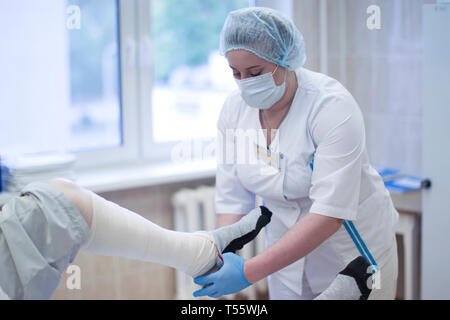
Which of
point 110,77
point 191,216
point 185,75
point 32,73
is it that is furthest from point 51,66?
point 191,216

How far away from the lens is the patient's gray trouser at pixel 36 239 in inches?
46.3

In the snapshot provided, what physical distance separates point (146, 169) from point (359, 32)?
1.13 meters

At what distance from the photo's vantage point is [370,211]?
1.57 metres

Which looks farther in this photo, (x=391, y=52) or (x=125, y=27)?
(x=125, y=27)

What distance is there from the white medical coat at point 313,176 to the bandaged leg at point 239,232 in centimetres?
10

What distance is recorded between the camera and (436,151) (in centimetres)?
159

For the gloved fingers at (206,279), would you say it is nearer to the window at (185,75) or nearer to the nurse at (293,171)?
the nurse at (293,171)

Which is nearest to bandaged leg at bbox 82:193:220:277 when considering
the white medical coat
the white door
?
the white medical coat

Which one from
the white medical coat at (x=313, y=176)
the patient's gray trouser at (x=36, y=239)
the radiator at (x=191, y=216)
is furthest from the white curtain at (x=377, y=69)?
the patient's gray trouser at (x=36, y=239)

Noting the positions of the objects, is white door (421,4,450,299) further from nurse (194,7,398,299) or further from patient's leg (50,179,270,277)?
patient's leg (50,179,270,277)

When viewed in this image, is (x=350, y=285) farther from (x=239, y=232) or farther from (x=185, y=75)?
(x=185, y=75)

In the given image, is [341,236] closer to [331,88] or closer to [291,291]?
[291,291]

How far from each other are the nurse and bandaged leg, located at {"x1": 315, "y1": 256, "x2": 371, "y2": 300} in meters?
0.07
